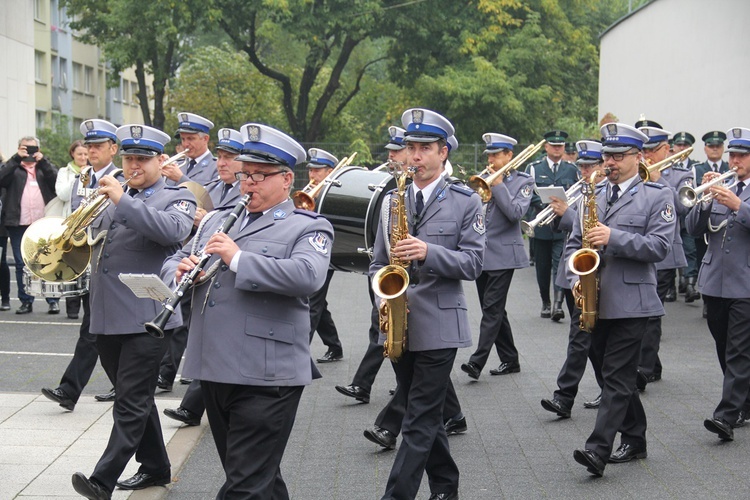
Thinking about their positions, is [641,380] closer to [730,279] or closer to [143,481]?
[730,279]

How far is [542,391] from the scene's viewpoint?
9812mm

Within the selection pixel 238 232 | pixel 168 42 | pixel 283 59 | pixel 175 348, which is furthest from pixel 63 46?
pixel 238 232

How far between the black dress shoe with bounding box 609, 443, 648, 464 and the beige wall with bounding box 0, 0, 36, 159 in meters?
23.7

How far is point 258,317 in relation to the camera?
200 inches

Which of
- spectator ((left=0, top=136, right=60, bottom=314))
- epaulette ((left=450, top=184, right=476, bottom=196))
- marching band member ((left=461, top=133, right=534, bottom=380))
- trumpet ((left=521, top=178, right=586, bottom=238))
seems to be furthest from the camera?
spectator ((left=0, top=136, right=60, bottom=314))

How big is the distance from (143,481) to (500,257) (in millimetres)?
4789

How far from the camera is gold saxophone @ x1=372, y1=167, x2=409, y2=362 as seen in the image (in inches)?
237

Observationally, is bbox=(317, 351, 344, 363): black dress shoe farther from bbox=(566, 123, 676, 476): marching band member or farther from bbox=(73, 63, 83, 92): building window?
bbox=(73, 63, 83, 92): building window

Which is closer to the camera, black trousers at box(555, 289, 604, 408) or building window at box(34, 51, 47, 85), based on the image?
black trousers at box(555, 289, 604, 408)

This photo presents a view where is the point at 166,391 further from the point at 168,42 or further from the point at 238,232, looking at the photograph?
the point at 168,42

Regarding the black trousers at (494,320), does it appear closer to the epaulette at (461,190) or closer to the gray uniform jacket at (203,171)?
the gray uniform jacket at (203,171)

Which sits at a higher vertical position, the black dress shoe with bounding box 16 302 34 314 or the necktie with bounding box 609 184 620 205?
the necktie with bounding box 609 184 620 205

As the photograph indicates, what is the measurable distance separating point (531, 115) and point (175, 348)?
22.8 meters

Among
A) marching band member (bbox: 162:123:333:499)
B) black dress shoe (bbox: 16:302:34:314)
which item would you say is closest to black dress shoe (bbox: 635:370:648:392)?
marching band member (bbox: 162:123:333:499)
